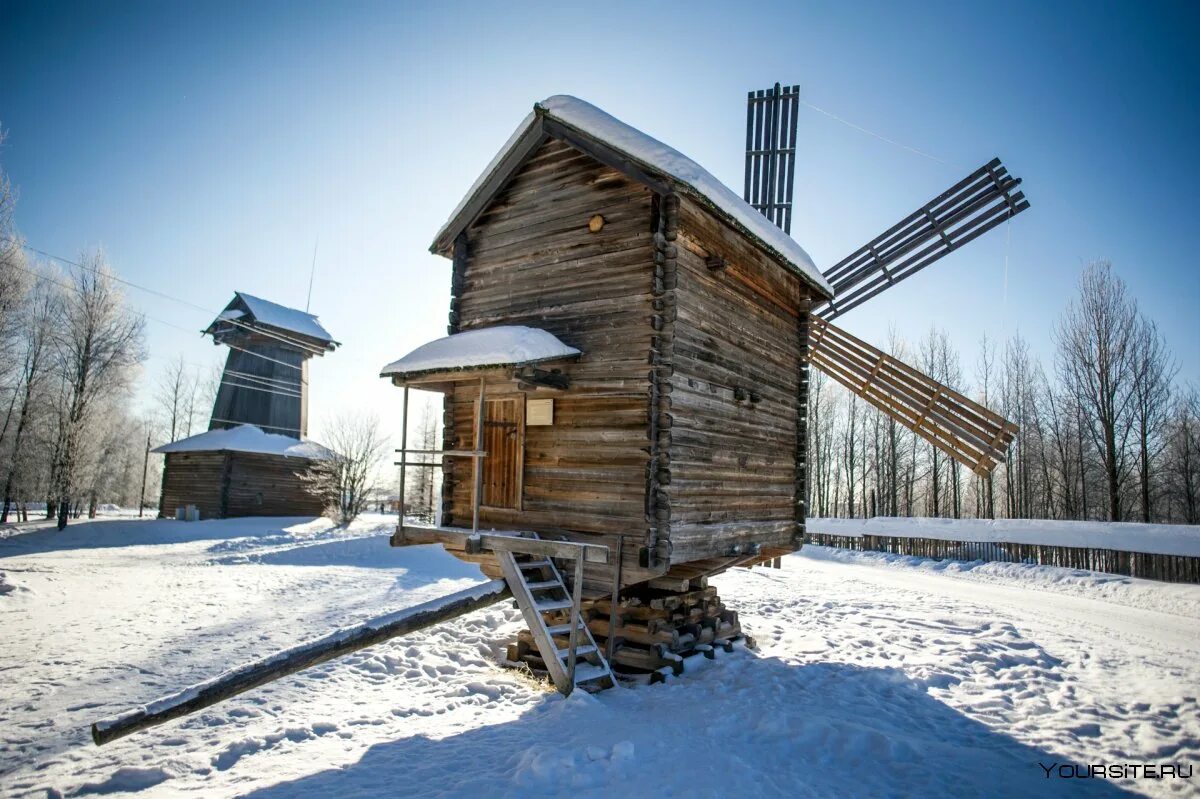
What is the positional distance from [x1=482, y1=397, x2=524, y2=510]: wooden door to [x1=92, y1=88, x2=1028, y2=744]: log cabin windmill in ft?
0.11

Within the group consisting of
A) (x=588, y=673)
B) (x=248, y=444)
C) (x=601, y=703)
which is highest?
(x=248, y=444)

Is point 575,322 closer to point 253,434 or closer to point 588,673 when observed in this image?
point 588,673

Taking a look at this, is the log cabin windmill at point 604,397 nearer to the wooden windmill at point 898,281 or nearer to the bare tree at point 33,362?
the wooden windmill at point 898,281

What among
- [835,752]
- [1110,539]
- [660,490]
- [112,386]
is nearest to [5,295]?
[112,386]

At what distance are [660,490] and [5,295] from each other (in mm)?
27360

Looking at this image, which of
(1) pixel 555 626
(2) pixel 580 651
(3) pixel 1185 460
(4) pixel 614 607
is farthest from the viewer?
(3) pixel 1185 460

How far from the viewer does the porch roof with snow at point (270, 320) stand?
3244 centimetres

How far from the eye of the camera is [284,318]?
34.3 m

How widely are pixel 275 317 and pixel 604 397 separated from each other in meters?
31.5

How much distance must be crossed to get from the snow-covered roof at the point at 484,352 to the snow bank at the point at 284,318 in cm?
2804

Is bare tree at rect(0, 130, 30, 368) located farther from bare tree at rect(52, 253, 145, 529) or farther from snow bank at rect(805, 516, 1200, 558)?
snow bank at rect(805, 516, 1200, 558)

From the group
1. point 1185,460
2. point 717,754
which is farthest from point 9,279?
point 1185,460

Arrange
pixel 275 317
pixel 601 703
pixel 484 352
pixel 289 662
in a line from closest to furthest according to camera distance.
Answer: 1. pixel 289 662
2. pixel 601 703
3. pixel 484 352
4. pixel 275 317

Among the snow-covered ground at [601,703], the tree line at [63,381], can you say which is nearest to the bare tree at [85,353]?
the tree line at [63,381]
